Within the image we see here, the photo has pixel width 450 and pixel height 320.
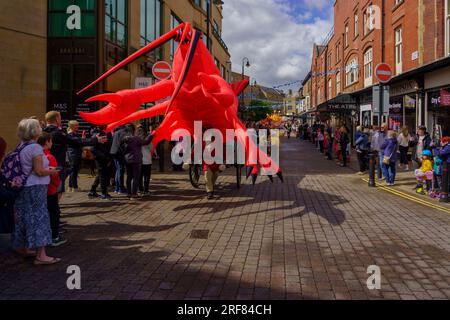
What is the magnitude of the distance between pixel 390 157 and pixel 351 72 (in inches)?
785

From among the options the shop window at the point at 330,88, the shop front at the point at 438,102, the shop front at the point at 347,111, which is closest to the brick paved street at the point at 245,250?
the shop front at the point at 438,102

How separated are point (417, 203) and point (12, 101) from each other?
42.6 ft

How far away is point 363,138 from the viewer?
14898mm

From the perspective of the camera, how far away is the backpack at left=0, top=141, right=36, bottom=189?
4.91 meters

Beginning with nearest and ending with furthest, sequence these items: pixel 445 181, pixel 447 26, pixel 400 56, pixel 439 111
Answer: pixel 445 181
pixel 447 26
pixel 439 111
pixel 400 56

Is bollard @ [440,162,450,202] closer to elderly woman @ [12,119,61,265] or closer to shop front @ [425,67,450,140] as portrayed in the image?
shop front @ [425,67,450,140]

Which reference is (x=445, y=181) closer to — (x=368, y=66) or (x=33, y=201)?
(x=33, y=201)

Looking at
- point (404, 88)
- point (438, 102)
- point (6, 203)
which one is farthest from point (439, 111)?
point (6, 203)

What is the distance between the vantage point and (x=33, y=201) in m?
5.02

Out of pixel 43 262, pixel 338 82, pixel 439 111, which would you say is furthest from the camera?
pixel 338 82

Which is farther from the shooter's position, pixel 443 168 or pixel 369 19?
pixel 369 19

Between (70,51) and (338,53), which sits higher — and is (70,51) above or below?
below

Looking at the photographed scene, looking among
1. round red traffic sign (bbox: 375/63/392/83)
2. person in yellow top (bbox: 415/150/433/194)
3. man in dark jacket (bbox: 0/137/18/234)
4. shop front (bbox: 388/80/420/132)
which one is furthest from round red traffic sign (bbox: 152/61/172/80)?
shop front (bbox: 388/80/420/132)
